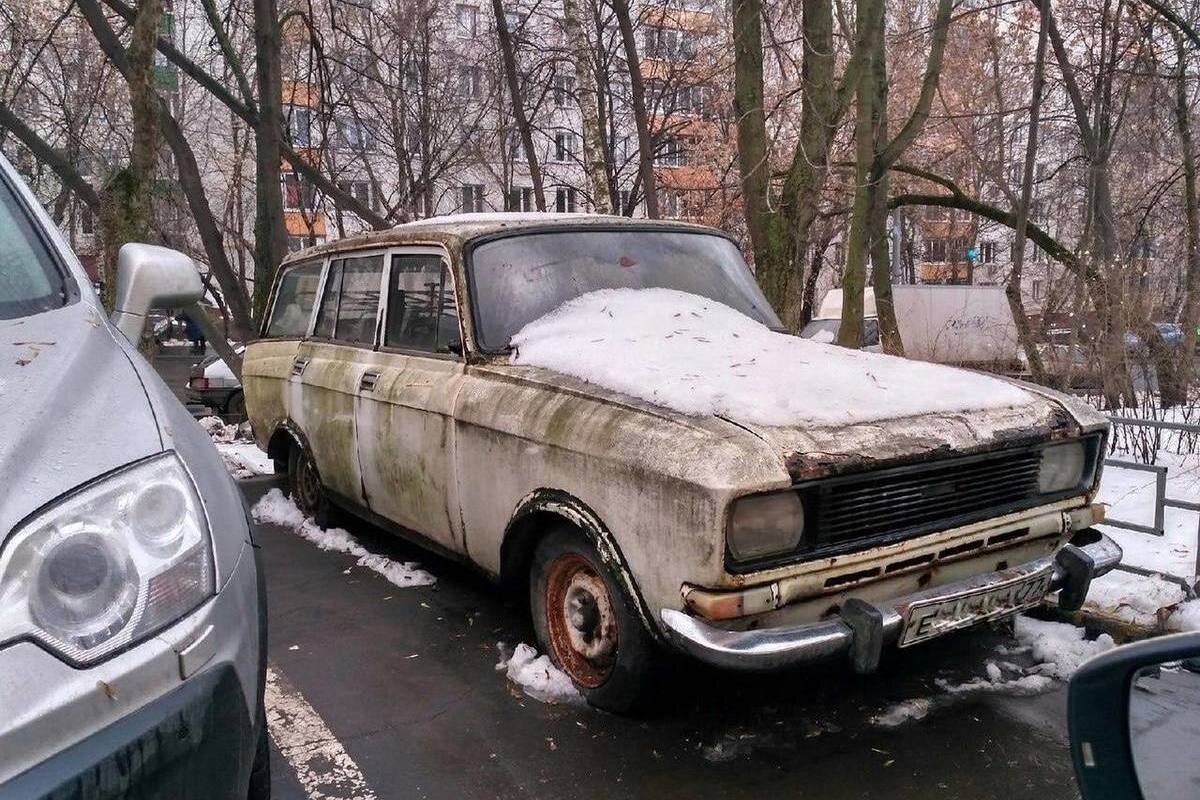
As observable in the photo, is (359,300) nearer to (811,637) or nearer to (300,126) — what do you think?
(811,637)

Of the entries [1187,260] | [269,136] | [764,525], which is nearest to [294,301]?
[764,525]

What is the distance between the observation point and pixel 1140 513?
497cm

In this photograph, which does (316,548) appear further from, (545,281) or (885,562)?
(885,562)

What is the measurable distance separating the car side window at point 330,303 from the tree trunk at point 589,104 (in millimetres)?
7119

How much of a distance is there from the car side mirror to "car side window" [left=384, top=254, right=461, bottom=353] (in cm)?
311

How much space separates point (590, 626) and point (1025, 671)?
1.73 meters

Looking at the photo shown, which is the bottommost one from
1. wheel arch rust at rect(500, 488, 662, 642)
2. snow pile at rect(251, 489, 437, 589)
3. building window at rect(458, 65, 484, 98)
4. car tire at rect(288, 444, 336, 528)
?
snow pile at rect(251, 489, 437, 589)

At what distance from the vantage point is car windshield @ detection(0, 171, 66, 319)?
7.46 ft

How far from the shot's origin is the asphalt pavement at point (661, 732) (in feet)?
9.19

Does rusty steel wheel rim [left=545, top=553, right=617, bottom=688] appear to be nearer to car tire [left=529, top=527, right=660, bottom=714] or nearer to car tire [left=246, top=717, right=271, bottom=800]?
car tire [left=529, top=527, right=660, bottom=714]

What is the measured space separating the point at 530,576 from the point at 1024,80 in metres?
18.0

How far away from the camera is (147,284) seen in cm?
261

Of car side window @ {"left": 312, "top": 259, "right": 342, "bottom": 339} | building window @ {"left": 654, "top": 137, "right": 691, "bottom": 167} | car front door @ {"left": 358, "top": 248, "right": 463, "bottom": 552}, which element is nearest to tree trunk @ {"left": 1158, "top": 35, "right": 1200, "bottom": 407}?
car front door @ {"left": 358, "top": 248, "right": 463, "bottom": 552}

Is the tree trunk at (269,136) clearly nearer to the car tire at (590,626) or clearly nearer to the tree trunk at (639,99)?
the tree trunk at (639,99)
